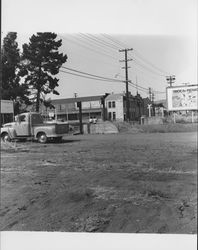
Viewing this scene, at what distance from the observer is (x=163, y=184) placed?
8.64 feet

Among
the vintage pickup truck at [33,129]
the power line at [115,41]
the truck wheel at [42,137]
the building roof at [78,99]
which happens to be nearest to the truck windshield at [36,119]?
the vintage pickup truck at [33,129]

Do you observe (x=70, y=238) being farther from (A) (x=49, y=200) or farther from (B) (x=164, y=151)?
(B) (x=164, y=151)

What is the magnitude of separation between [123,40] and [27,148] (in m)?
1.45

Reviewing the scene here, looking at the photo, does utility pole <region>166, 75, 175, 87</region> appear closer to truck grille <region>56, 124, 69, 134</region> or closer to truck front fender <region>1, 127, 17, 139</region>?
truck grille <region>56, 124, 69, 134</region>

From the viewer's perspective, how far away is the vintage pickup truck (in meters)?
2.96

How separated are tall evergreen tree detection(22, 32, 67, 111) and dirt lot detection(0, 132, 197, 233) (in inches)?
22.8

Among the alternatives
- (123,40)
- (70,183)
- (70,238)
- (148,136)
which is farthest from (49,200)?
(123,40)

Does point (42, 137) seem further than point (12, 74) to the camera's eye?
Yes

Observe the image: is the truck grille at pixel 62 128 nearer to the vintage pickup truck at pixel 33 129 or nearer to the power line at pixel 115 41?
the vintage pickup truck at pixel 33 129

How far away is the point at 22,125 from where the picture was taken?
3156mm

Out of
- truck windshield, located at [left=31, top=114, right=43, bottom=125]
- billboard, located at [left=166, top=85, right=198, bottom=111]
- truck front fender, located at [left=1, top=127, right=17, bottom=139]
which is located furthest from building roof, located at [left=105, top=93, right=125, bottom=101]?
truck front fender, located at [left=1, top=127, right=17, bottom=139]

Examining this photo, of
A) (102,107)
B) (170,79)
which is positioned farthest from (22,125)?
(170,79)

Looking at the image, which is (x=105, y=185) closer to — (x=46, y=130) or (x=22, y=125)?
(x=46, y=130)

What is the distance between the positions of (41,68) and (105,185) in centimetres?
114
